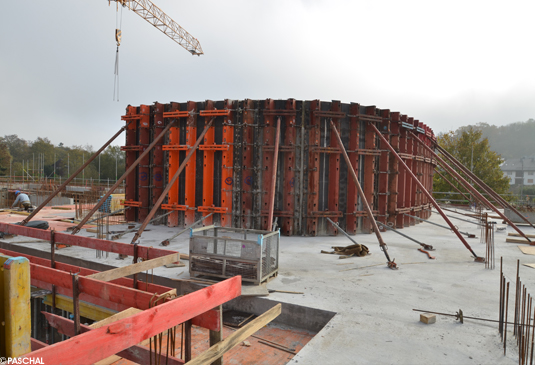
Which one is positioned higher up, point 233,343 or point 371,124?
point 371,124

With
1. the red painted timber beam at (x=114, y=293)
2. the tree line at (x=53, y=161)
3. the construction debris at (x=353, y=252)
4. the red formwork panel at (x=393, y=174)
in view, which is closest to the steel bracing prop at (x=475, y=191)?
the red formwork panel at (x=393, y=174)

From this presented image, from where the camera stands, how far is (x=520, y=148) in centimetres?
13138

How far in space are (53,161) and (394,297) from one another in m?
93.8

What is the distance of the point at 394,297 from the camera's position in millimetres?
7355

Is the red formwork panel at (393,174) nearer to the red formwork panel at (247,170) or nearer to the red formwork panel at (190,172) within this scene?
the red formwork panel at (247,170)

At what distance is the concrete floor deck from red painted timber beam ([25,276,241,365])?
1.80 m

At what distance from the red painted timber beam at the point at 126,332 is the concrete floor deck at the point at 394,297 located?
1.80 meters

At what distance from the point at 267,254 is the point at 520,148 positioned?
521ft

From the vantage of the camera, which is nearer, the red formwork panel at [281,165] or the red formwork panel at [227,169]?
the red formwork panel at [281,165]

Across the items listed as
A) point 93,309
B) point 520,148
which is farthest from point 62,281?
point 520,148

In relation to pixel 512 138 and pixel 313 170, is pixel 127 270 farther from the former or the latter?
pixel 512 138

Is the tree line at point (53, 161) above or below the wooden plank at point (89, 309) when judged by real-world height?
above

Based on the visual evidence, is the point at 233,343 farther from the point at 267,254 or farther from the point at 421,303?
the point at 421,303

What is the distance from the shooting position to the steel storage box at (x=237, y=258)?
7914mm
